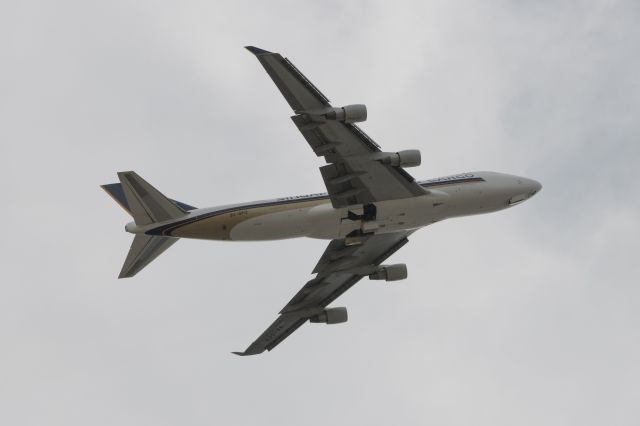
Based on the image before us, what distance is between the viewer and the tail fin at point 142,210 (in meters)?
58.7

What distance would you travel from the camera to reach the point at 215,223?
60.7 meters

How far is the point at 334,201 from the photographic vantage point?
61.1m

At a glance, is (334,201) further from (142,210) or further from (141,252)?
(141,252)

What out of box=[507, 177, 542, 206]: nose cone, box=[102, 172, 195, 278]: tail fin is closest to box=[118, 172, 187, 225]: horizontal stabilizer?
box=[102, 172, 195, 278]: tail fin

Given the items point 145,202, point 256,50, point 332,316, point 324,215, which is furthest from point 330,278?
point 256,50

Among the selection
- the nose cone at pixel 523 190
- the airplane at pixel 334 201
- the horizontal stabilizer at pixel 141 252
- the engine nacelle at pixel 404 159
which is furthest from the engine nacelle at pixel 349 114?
the nose cone at pixel 523 190

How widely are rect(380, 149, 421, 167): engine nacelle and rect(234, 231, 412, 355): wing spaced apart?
8.19 m

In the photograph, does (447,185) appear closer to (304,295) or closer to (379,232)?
(379,232)

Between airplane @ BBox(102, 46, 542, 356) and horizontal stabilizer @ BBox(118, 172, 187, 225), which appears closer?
airplane @ BBox(102, 46, 542, 356)

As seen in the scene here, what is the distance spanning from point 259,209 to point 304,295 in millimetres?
12783

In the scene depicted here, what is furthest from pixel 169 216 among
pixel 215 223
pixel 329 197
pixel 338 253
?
pixel 338 253

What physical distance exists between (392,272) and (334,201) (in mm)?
10859

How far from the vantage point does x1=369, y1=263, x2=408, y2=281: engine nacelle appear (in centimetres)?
6994

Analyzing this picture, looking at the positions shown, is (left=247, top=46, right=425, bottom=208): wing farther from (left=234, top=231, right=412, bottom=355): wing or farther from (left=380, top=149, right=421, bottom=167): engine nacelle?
(left=234, top=231, right=412, bottom=355): wing
